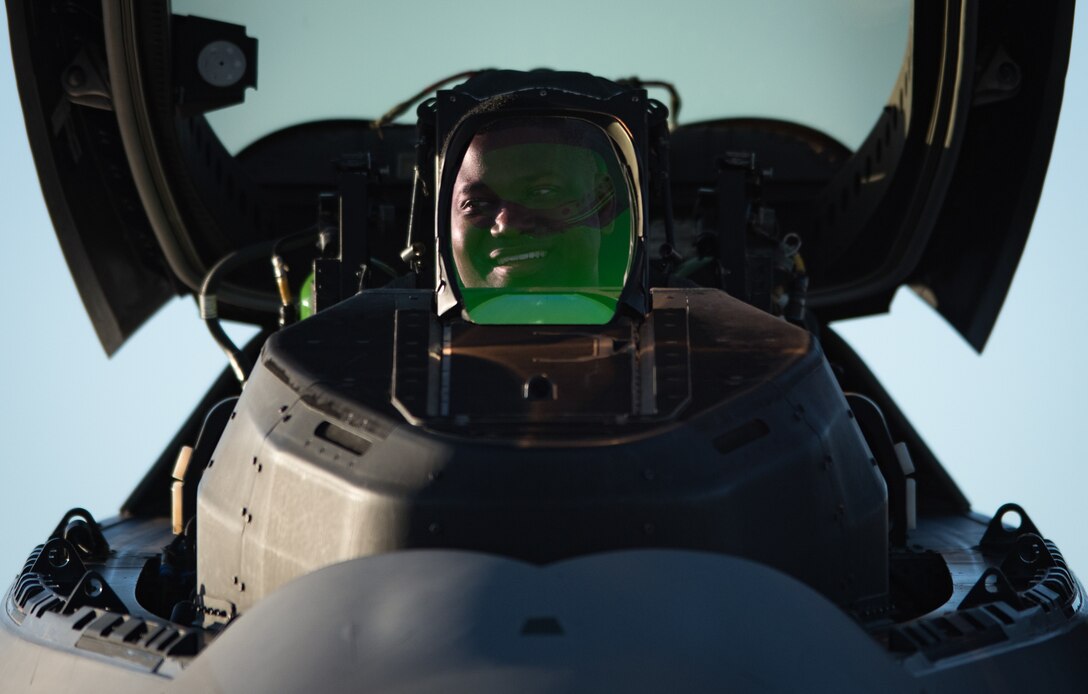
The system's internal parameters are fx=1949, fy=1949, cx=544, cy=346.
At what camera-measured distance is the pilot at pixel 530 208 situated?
6.56 m

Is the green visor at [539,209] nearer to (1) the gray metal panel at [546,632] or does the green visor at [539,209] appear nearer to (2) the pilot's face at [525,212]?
(2) the pilot's face at [525,212]

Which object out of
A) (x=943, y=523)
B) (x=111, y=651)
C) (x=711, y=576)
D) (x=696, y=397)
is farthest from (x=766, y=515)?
(x=943, y=523)

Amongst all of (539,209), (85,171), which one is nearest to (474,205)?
(539,209)

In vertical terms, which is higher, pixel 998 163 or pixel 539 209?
pixel 539 209

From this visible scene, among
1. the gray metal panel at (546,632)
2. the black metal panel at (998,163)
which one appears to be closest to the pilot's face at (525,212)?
the gray metal panel at (546,632)

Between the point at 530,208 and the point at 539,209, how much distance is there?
32 mm

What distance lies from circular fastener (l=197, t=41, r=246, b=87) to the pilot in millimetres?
3285

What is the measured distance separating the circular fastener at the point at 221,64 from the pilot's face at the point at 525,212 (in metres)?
3.29

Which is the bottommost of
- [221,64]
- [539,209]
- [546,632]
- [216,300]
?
[216,300]

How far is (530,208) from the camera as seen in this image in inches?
261

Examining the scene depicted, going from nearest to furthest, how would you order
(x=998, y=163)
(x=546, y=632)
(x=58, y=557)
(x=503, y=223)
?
(x=546, y=632)
(x=503, y=223)
(x=58, y=557)
(x=998, y=163)

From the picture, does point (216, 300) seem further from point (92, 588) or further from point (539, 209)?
point (92, 588)

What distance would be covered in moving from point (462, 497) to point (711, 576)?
78cm

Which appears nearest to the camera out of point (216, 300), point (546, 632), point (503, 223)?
point (546, 632)
